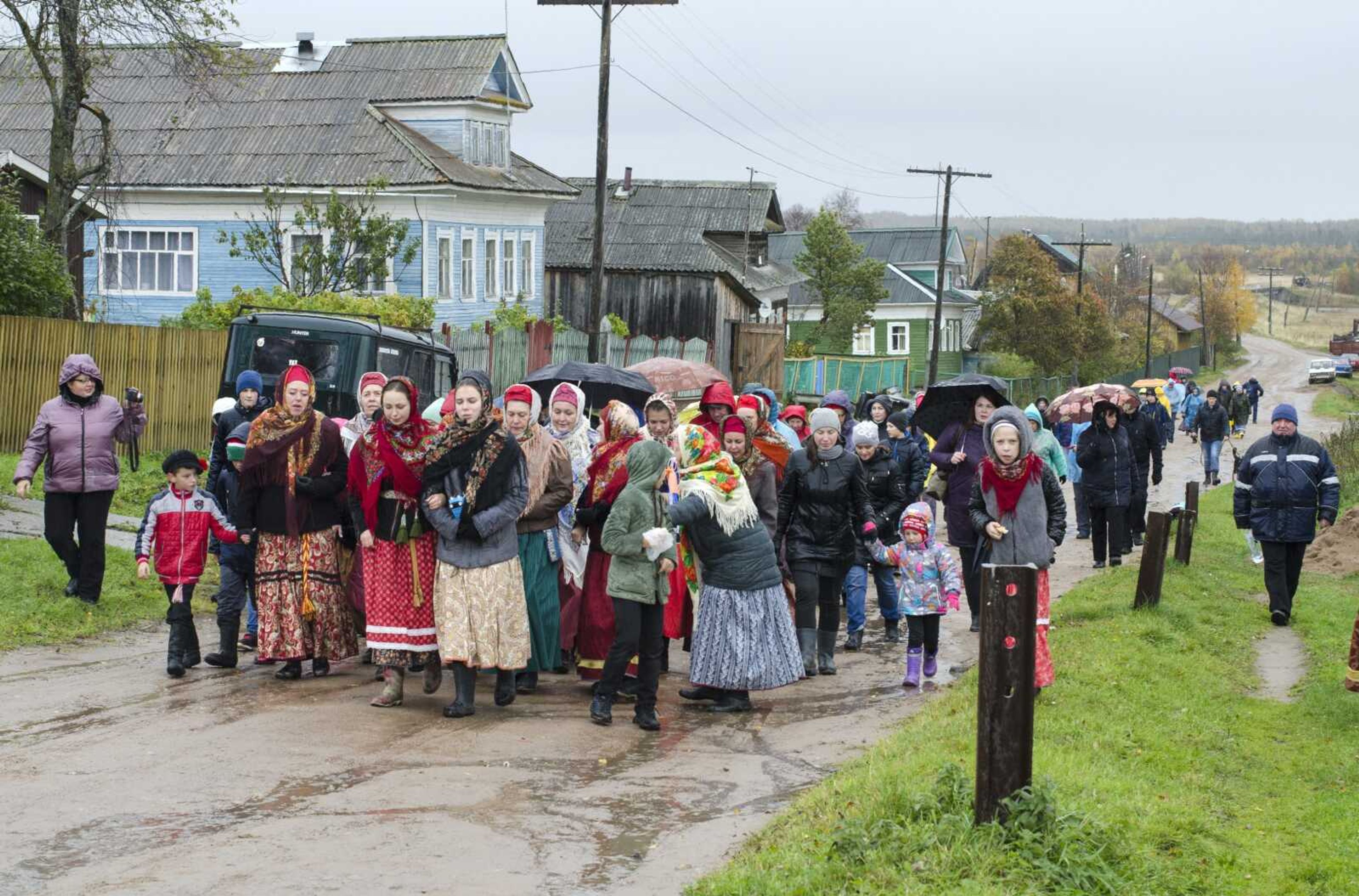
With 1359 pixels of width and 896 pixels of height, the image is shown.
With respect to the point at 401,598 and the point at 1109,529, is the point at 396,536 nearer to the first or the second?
the point at 401,598

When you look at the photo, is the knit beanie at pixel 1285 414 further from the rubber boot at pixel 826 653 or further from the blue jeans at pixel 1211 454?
the blue jeans at pixel 1211 454

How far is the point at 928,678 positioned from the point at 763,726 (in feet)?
6.51

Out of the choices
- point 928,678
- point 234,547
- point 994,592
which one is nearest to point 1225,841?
point 994,592

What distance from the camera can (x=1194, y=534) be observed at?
2195 centimetres

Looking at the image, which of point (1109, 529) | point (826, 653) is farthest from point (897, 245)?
point (826, 653)

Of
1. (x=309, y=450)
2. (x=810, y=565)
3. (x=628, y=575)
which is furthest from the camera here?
(x=810, y=565)

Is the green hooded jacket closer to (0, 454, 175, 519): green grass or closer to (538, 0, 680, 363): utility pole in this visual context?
(0, 454, 175, 519): green grass

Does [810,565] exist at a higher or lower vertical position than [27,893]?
higher

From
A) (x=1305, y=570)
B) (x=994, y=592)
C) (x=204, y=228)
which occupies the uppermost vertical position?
(x=204, y=228)

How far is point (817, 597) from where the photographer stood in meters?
11.3

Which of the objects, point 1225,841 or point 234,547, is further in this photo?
point 234,547

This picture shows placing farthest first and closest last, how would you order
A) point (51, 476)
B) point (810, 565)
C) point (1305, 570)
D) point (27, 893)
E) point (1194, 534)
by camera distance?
point (1194, 534)
point (1305, 570)
point (51, 476)
point (810, 565)
point (27, 893)

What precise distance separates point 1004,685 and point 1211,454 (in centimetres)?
2667

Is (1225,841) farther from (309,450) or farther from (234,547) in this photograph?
(234,547)
